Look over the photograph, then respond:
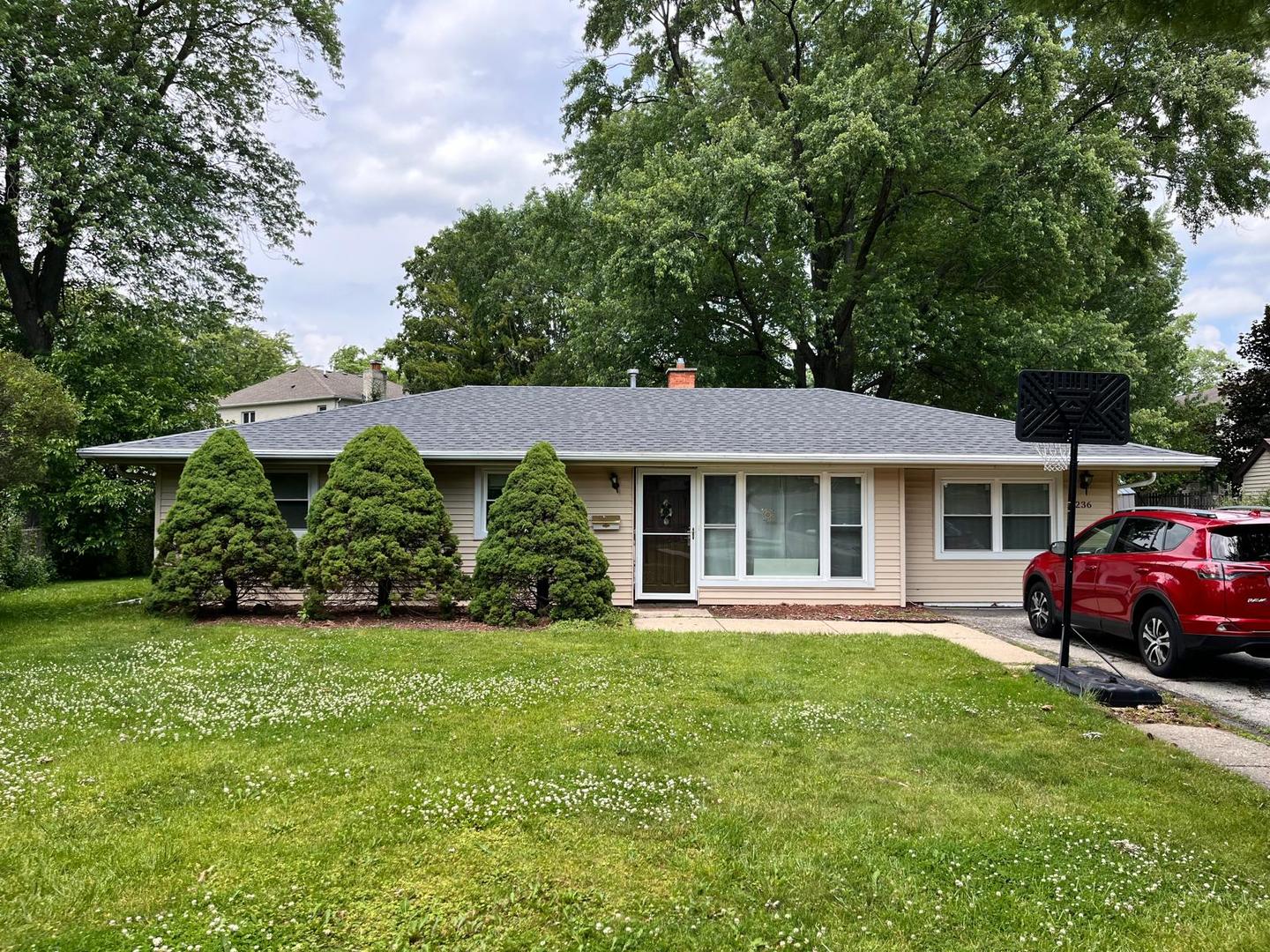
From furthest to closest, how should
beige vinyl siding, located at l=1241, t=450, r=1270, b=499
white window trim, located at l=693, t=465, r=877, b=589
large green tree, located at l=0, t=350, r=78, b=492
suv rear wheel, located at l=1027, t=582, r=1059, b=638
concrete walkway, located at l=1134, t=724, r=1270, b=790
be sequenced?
beige vinyl siding, located at l=1241, t=450, r=1270, b=499 < white window trim, located at l=693, t=465, r=877, b=589 < suv rear wheel, located at l=1027, t=582, r=1059, b=638 < large green tree, located at l=0, t=350, r=78, b=492 < concrete walkway, located at l=1134, t=724, r=1270, b=790

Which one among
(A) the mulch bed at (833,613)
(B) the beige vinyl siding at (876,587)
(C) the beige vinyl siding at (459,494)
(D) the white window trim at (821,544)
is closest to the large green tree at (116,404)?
(C) the beige vinyl siding at (459,494)

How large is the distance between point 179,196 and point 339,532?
14.4 meters

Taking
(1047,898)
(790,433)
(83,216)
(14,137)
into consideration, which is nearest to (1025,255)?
(790,433)

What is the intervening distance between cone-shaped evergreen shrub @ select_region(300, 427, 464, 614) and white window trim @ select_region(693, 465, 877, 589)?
397 cm

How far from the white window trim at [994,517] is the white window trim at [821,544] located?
4.48 feet

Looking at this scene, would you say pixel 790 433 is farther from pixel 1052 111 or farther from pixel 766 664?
pixel 1052 111

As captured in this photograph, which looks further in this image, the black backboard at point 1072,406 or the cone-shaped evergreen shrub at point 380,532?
the cone-shaped evergreen shrub at point 380,532

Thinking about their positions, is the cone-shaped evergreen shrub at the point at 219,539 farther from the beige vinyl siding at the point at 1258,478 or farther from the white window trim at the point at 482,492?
the beige vinyl siding at the point at 1258,478

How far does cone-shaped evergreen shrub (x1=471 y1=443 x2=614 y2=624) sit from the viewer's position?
9852 mm

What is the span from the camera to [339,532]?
389 inches

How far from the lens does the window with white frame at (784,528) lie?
38.5 feet

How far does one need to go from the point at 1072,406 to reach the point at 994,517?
587 centimetres

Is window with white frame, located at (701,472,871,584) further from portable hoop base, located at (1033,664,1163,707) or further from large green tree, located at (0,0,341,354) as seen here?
large green tree, located at (0,0,341,354)

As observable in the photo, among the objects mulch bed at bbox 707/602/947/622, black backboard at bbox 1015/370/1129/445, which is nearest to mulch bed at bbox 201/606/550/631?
mulch bed at bbox 707/602/947/622
